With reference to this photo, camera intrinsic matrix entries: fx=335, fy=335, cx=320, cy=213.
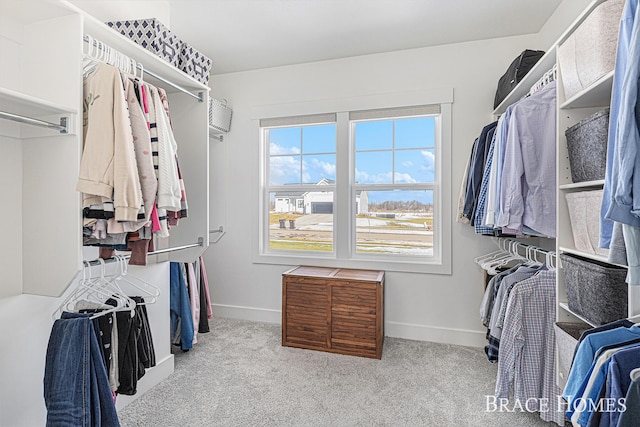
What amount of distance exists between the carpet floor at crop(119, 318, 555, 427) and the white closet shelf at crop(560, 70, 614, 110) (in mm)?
1655

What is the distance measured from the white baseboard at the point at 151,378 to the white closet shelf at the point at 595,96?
275cm

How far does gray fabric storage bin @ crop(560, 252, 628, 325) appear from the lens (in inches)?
48.9

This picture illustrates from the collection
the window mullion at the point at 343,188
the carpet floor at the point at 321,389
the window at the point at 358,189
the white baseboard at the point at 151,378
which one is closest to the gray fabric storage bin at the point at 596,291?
the carpet floor at the point at 321,389

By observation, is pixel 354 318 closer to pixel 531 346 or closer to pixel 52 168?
pixel 531 346

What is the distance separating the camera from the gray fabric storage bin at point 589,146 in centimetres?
126

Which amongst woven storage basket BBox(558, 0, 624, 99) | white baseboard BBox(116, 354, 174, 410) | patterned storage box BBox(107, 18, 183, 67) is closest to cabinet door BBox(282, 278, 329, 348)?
white baseboard BBox(116, 354, 174, 410)

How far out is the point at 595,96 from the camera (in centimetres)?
141

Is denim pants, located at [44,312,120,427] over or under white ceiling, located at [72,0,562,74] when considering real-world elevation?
under

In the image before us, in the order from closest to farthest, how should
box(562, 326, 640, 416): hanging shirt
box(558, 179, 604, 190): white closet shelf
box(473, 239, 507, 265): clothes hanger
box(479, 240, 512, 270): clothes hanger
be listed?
box(562, 326, 640, 416): hanging shirt, box(558, 179, 604, 190): white closet shelf, box(479, 240, 512, 270): clothes hanger, box(473, 239, 507, 265): clothes hanger

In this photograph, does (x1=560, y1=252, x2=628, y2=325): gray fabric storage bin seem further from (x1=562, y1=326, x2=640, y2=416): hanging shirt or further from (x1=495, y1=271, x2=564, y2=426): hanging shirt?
(x1=495, y1=271, x2=564, y2=426): hanging shirt

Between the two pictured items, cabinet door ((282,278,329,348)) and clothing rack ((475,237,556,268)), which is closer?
clothing rack ((475,237,556,268))

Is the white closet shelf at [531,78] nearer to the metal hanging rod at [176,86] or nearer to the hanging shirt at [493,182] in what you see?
the hanging shirt at [493,182]

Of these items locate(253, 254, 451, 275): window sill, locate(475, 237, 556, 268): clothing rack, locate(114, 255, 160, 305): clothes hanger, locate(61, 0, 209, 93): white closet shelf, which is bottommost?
locate(253, 254, 451, 275): window sill

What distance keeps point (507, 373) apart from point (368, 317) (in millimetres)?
1056
